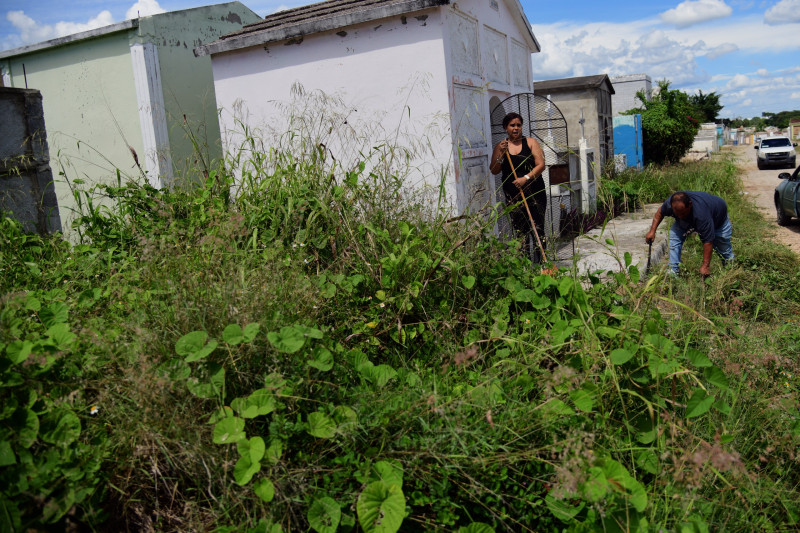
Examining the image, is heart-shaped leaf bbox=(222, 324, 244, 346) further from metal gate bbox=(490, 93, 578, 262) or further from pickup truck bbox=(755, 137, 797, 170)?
pickup truck bbox=(755, 137, 797, 170)

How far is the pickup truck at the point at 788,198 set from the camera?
1098cm

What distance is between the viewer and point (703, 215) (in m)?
6.05

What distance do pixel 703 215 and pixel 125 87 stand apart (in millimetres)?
7195

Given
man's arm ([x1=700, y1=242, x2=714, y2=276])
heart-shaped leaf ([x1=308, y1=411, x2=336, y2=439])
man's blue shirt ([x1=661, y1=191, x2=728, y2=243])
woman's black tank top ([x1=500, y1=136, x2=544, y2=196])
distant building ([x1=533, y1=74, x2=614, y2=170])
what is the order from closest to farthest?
heart-shaped leaf ([x1=308, y1=411, x2=336, y2=439]) → man's arm ([x1=700, y1=242, x2=714, y2=276]) → man's blue shirt ([x1=661, y1=191, x2=728, y2=243]) → woman's black tank top ([x1=500, y1=136, x2=544, y2=196]) → distant building ([x1=533, y1=74, x2=614, y2=170])

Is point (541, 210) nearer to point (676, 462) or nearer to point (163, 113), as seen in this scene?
point (676, 462)

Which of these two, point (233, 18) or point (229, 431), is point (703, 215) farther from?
point (233, 18)

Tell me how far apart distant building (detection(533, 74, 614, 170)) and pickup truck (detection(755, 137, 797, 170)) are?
19389 mm

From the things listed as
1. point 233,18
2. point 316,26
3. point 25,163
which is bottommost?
point 25,163

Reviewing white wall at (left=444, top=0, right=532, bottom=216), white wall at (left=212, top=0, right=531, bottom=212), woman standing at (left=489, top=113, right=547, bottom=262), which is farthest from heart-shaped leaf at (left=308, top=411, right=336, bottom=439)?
woman standing at (left=489, top=113, right=547, bottom=262)

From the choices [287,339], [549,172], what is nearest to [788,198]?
[549,172]

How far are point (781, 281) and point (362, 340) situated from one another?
4.97m

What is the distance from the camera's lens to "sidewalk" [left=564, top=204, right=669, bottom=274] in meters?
6.20

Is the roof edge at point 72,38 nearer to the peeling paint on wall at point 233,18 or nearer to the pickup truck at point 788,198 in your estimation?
the peeling paint on wall at point 233,18

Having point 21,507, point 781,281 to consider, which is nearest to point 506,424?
point 21,507
